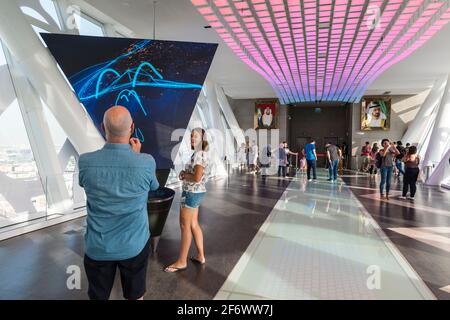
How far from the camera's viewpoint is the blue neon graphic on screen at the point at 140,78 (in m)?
4.14

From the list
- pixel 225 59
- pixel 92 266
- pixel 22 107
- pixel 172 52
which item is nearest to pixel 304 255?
pixel 92 266

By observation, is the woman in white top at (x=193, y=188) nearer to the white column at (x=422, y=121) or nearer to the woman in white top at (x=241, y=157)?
the woman in white top at (x=241, y=157)

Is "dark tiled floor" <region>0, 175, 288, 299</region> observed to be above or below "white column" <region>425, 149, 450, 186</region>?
below

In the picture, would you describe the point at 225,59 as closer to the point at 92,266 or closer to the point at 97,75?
the point at 97,75

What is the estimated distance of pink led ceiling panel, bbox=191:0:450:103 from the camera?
16.9ft

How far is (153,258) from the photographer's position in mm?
3457

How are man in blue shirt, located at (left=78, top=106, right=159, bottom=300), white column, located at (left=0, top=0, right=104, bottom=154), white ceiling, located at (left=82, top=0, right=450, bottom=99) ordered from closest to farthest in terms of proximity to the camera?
man in blue shirt, located at (left=78, top=106, right=159, bottom=300)
white column, located at (left=0, top=0, right=104, bottom=154)
white ceiling, located at (left=82, top=0, right=450, bottom=99)

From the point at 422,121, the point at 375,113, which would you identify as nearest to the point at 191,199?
the point at 422,121

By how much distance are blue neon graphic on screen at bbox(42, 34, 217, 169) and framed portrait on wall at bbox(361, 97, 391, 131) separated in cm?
1568

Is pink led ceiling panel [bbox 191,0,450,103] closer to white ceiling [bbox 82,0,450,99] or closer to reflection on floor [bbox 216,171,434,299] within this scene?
white ceiling [bbox 82,0,450,99]

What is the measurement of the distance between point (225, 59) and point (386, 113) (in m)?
11.4

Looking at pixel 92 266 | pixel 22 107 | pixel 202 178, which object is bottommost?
pixel 92 266

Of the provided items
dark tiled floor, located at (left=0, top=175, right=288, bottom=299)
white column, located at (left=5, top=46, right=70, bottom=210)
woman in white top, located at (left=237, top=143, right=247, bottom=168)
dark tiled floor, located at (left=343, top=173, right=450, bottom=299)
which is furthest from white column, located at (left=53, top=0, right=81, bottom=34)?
woman in white top, located at (left=237, top=143, right=247, bottom=168)
